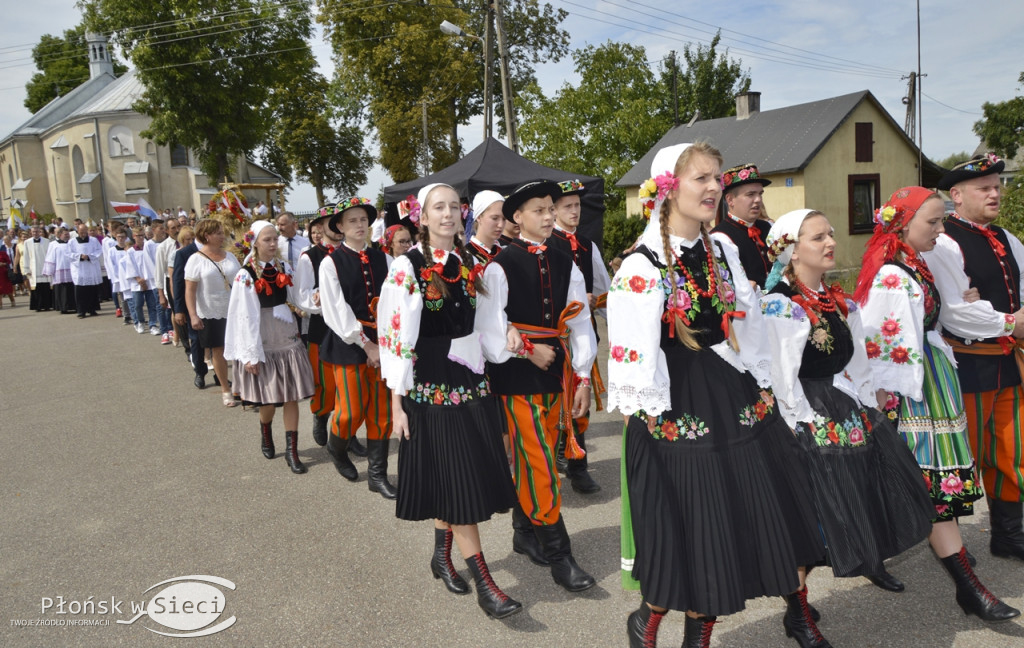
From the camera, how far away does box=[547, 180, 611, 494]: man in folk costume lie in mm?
5281

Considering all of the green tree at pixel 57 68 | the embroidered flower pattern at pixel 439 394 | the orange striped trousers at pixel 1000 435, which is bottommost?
the orange striped trousers at pixel 1000 435

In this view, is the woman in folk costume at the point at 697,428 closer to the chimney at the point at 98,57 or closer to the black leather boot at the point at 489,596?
the black leather boot at the point at 489,596

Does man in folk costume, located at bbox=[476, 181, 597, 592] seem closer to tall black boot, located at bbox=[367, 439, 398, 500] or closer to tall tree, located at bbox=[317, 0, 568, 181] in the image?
tall black boot, located at bbox=[367, 439, 398, 500]

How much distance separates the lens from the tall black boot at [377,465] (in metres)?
5.51

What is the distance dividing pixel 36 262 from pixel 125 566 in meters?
17.8

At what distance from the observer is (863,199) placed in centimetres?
2416

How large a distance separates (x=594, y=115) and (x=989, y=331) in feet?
75.1

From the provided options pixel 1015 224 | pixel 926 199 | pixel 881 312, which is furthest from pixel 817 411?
pixel 1015 224

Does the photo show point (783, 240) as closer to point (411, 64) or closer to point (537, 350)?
point (537, 350)

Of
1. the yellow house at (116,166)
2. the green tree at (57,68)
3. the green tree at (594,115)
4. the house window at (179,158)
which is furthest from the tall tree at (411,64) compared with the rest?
the green tree at (57,68)

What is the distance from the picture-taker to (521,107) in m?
26.0

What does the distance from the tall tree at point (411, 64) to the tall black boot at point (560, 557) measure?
1229 inches

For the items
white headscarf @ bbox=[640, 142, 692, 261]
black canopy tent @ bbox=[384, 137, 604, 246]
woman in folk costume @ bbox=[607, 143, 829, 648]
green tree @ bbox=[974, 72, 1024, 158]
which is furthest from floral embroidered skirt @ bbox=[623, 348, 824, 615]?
green tree @ bbox=[974, 72, 1024, 158]

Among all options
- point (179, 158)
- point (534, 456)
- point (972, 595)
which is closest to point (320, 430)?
point (534, 456)
